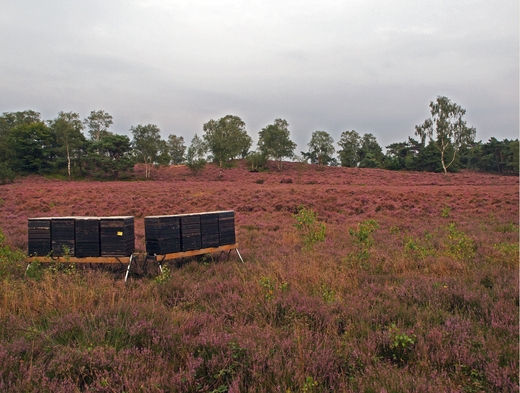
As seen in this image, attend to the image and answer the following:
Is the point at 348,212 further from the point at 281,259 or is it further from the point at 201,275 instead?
the point at 201,275

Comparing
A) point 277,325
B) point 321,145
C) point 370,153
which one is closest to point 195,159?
point 321,145

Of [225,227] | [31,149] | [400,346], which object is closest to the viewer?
[400,346]

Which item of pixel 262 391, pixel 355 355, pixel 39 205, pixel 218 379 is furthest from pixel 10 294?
pixel 39 205

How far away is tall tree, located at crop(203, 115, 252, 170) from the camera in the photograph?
61.2m

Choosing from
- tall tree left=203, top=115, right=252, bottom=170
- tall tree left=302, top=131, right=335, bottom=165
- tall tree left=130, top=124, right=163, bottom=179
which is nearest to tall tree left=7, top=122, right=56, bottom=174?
tall tree left=130, top=124, right=163, bottom=179

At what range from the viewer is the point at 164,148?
62250 millimetres

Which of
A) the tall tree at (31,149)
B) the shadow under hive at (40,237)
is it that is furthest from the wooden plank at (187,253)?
the tall tree at (31,149)

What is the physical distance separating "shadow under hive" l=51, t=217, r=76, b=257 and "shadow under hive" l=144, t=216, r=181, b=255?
1.74 metres

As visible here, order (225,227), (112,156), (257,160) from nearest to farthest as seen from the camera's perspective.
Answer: (225,227) < (112,156) < (257,160)

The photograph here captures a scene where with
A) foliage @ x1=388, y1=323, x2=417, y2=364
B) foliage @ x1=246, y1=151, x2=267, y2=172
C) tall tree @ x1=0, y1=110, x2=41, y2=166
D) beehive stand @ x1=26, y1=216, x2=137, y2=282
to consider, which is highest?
tall tree @ x1=0, y1=110, x2=41, y2=166

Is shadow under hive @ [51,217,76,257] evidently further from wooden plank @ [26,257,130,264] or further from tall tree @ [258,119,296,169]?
tall tree @ [258,119,296,169]

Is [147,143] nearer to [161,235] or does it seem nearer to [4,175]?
[4,175]

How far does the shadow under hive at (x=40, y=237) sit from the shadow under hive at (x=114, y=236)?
134 centimetres

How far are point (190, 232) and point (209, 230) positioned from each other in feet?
1.89
